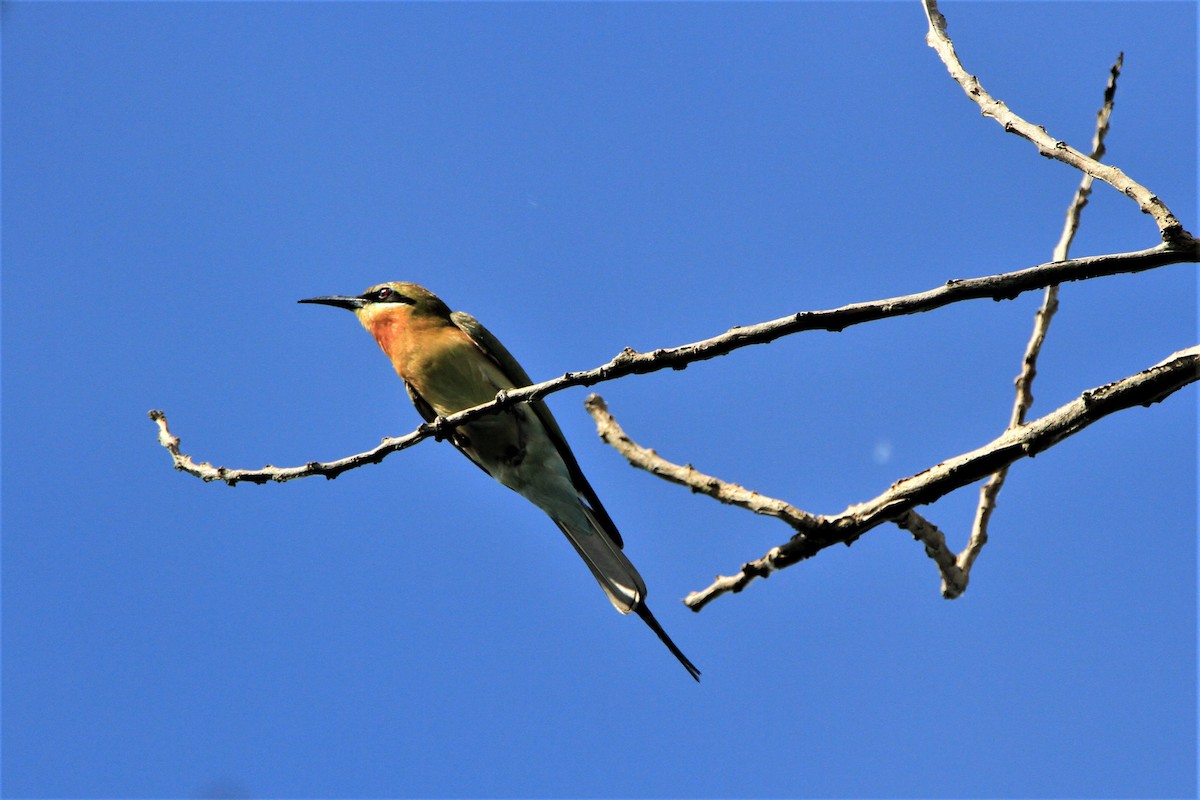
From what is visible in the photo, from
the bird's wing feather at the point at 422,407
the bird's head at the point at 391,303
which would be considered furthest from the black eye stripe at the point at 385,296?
the bird's wing feather at the point at 422,407

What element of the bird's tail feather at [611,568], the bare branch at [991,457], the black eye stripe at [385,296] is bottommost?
the bare branch at [991,457]

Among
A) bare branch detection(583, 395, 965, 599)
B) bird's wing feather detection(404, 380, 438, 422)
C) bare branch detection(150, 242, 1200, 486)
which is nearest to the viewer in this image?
bare branch detection(150, 242, 1200, 486)

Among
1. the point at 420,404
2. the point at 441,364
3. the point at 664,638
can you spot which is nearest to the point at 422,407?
the point at 420,404

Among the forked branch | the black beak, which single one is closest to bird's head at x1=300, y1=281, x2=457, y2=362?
the black beak

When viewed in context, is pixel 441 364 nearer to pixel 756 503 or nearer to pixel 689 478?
pixel 689 478

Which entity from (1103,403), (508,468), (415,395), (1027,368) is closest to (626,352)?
(1103,403)

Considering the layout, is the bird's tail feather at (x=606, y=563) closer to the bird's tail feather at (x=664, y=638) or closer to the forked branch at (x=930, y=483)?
the bird's tail feather at (x=664, y=638)

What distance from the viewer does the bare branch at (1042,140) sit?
2.43 metres

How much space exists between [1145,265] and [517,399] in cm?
166

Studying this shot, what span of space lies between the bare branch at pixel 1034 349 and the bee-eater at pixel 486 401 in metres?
1.45

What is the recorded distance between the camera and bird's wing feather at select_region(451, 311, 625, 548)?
493 cm

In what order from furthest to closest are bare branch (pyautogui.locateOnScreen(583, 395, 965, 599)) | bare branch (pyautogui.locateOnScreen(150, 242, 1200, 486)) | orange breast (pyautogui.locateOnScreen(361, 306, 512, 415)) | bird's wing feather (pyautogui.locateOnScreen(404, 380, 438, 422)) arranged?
1. bird's wing feather (pyautogui.locateOnScreen(404, 380, 438, 422))
2. orange breast (pyautogui.locateOnScreen(361, 306, 512, 415))
3. bare branch (pyautogui.locateOnScreen(583, 395, 965, 599))
4. bare branch (pyautogui.locateOnScreen(150, 242, 1200, 486))

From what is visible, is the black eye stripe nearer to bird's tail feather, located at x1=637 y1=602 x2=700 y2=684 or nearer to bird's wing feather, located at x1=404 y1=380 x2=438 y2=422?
bird's wing feather, located at x1=404 y1=380 x2=438 y2=422

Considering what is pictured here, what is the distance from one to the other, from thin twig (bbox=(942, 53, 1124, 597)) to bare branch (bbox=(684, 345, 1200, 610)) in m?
0.85
